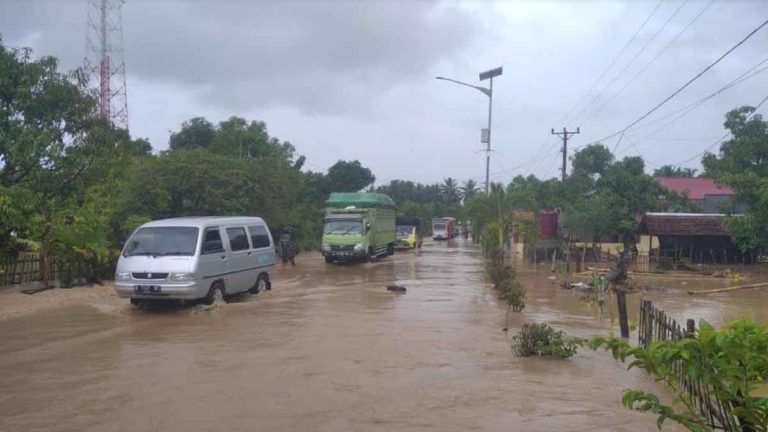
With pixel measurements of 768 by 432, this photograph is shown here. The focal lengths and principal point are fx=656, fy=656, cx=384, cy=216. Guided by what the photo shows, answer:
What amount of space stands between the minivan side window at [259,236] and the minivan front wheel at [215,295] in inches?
74.2

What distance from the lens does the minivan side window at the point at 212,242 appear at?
13435 mm

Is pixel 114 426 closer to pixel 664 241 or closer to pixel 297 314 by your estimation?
pixel 297 314

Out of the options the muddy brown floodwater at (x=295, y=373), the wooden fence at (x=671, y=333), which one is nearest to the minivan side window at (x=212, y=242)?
the muddy brown floodwater at (x=295, y=373)

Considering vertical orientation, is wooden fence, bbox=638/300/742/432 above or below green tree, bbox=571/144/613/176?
below

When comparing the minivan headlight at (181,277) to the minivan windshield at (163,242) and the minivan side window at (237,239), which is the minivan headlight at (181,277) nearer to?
the minivan windshield at (163,242)

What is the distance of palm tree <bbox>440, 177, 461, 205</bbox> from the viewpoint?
340 ft

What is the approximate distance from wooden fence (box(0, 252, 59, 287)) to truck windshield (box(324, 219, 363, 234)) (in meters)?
12.9

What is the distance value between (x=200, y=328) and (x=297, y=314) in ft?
7.78

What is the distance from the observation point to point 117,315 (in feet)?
42.8

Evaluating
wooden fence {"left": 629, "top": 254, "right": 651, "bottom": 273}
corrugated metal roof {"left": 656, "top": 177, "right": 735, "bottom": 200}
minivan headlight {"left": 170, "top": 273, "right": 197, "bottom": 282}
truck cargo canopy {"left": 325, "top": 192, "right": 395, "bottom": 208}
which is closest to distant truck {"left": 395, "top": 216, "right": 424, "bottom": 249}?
truck cargo canopy {"left": 325, "top": 192, "right": 395, "bottom": 208}

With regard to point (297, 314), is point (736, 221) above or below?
above

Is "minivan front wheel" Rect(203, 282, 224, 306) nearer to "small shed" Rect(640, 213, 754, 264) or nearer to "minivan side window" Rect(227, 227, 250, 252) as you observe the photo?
"minivan side window" Rect(227, 227, 250, 252)

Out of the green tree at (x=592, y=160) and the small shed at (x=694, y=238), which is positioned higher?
the green tree at (x=592, y=160)

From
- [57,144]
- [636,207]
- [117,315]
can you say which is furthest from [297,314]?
[636,207]
